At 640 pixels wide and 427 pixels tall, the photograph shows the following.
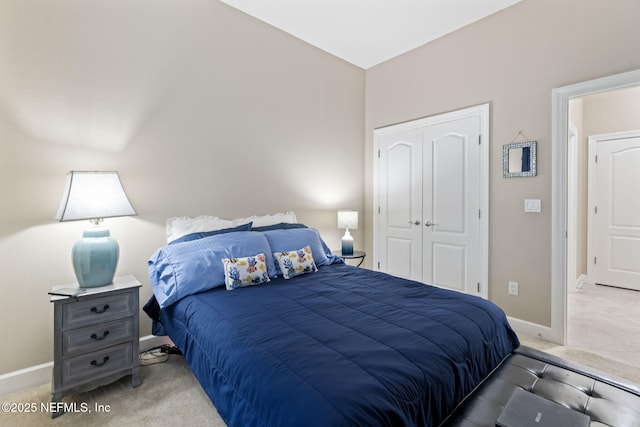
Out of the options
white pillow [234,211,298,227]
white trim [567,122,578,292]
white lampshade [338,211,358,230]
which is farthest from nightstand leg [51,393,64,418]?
white trim [567,122,578,292]

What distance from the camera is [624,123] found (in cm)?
424

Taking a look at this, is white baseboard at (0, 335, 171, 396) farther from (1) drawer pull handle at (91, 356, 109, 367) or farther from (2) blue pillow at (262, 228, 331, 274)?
(2) blue pillow at (262, 228, 331, 274)

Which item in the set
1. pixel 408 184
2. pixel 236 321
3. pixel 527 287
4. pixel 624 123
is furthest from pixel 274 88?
pixel 624 123

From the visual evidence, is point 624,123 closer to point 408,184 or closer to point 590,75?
point 590,75

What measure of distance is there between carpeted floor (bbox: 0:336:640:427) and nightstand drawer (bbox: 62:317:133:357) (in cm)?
32

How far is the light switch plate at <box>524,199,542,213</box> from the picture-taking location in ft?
9.25

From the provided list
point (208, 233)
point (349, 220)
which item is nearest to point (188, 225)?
point (208, 233)

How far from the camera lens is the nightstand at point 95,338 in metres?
1.83

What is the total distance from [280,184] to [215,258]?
1388 millimetres

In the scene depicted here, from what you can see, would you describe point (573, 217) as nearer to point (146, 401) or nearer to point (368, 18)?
point (368, 18)

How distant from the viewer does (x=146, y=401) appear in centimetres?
190

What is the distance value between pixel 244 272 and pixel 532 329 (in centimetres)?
264

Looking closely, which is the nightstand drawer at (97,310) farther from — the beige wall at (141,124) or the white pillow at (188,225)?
the white pillow at (188,225)

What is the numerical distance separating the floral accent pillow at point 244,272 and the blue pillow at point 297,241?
22 centimetres
